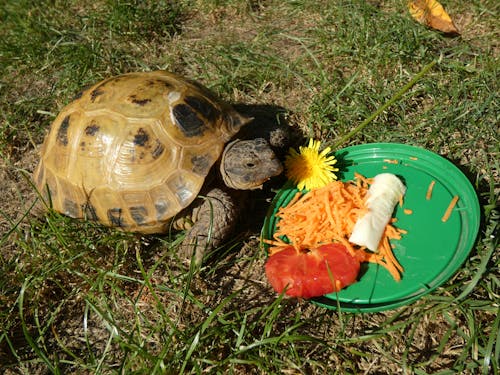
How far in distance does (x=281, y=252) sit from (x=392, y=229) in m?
0.67

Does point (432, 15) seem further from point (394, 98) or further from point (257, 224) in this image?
point (257, 224)

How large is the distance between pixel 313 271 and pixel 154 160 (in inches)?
48.5

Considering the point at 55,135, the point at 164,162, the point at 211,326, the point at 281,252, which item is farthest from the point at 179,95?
the point at 211,326

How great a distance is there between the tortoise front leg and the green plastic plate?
25 cm

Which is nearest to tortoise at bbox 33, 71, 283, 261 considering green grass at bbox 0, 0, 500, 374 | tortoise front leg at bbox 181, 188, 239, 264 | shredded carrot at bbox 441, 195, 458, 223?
tortoise front leg at bbox 181, 188, 239, 264

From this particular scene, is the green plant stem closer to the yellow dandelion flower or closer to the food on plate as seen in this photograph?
the yellow dandelion flower

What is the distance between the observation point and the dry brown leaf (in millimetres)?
4016

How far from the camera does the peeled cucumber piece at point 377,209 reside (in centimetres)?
259

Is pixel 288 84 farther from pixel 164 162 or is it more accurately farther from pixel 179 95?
pixel 164 162

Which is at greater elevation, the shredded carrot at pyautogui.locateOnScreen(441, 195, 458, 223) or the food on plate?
the shredded carrot at pyautogui.locateOnScreen(441, 195, 458, 223)

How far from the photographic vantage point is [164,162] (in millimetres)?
2939

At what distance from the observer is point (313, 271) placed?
98.6 inches

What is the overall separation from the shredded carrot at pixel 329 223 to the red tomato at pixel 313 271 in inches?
3.2

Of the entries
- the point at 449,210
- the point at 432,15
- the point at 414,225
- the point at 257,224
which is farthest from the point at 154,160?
the point at 432,15
